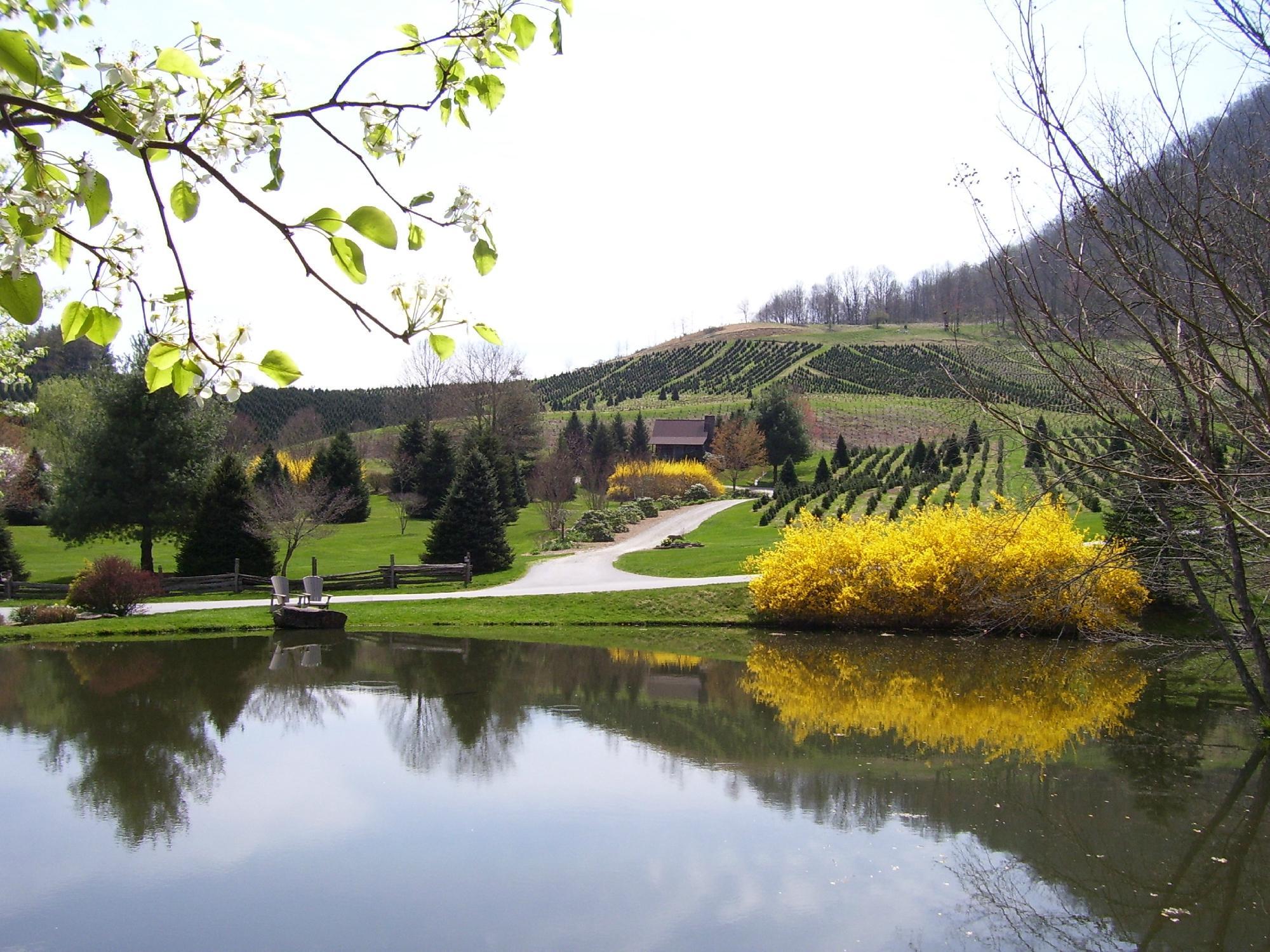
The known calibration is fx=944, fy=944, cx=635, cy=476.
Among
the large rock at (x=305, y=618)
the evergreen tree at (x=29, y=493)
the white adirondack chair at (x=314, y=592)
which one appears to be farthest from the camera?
the evergreen tree at (x=29, y=493)

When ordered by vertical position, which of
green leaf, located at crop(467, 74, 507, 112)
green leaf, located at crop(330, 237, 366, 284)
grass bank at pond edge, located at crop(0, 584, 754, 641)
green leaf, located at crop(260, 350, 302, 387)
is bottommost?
grass bank at pond edge, located at crop(0, 584, 754, 641)

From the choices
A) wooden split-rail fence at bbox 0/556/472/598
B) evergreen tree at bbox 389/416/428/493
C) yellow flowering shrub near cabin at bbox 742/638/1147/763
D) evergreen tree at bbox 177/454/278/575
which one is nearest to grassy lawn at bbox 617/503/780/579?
wooden split-rail fence at bbox 0/556/472/598

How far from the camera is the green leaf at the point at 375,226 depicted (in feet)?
4.97

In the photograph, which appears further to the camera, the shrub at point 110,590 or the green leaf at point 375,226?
the shrub at point 110,590

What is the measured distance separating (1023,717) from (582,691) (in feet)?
20.4

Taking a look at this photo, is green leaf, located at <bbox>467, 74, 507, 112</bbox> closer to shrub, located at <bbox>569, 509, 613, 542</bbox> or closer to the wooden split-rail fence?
the wooden split-rail fence

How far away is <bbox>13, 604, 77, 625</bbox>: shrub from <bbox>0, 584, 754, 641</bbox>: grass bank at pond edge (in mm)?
420

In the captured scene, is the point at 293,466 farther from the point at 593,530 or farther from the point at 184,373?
the point at 184,373

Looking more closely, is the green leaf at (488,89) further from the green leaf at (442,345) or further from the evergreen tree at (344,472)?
the evergreen tree at (344,472)

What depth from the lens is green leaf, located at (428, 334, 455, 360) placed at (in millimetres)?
1763

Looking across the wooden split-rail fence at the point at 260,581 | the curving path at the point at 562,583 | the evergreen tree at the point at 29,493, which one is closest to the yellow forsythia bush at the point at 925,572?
the curving path at the point at 562,583

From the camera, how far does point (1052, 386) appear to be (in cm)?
568

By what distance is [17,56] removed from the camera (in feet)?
4.31

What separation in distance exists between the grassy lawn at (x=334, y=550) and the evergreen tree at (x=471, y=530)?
0.80m
